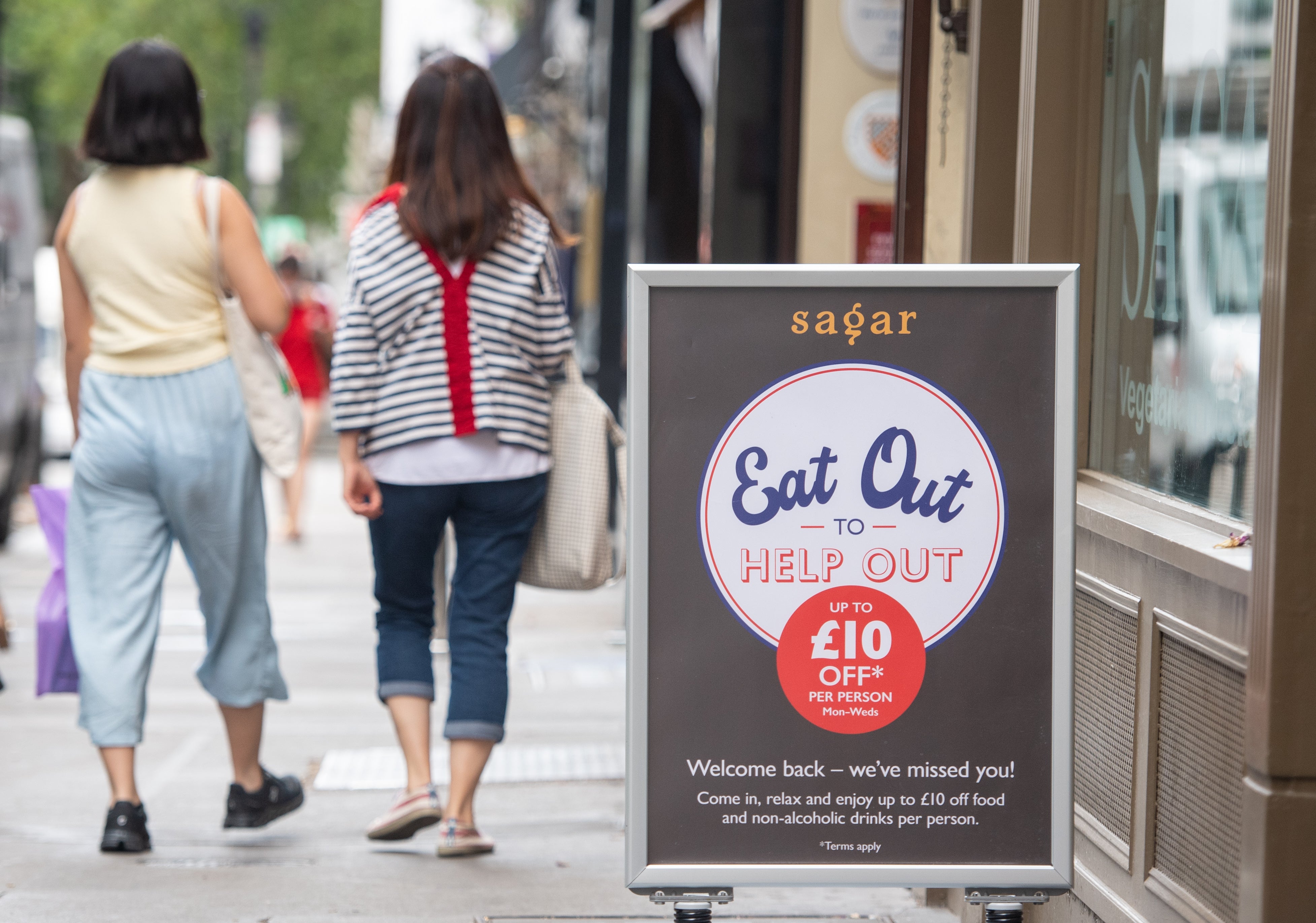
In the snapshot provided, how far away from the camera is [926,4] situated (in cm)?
435

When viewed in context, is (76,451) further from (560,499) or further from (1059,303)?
(1059,303)

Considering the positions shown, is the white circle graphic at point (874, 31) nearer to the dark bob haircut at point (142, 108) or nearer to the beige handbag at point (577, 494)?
the beige handbag at point (577, 494)

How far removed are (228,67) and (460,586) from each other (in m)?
30.6

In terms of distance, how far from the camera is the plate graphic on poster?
629 cm

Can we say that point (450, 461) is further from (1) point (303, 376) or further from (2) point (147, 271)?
(1) point (303, 376)

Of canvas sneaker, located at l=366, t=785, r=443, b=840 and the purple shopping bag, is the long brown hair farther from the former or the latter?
canvas sneaker, located at l=366, t=785, r=443, b=840

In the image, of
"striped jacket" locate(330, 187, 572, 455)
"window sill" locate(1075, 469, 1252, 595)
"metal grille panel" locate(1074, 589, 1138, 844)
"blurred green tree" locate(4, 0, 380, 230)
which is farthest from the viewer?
"blurred green tree" locate(4, 0, 380, 230)

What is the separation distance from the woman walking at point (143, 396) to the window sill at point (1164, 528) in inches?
83.2

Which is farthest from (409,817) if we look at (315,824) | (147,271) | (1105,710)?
(1105,710)

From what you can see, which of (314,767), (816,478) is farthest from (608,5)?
(816,478)

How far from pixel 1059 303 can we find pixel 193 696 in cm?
471

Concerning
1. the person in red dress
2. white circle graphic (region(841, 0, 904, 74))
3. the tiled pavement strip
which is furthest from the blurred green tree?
white circle graphic (region(841, 0, 904, 74))

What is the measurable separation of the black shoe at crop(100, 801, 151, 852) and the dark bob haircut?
1.60m

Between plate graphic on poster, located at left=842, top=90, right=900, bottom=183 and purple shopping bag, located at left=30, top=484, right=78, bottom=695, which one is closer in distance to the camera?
purple shopping bag, located at left=30, top=484, right=78, bottom=695
